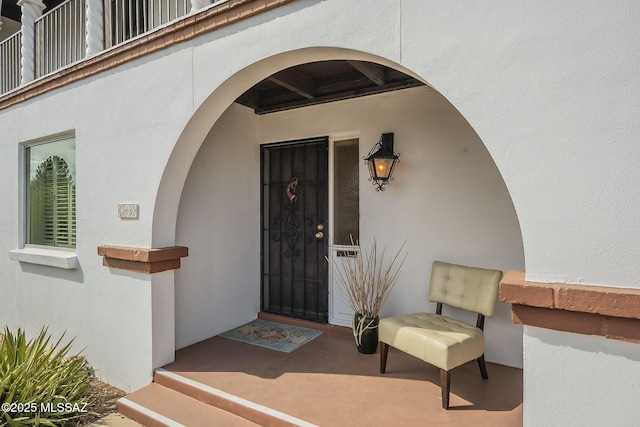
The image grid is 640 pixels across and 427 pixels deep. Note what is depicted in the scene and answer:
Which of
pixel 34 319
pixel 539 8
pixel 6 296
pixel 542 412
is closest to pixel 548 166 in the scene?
pixel 539 8

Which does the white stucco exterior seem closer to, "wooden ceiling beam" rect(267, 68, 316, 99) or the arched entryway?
the arched entryway

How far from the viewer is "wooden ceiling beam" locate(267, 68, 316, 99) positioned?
11.7 ft

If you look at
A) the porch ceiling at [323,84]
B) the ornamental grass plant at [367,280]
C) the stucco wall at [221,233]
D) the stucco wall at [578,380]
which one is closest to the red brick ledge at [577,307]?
the stucco wall at [578,380]

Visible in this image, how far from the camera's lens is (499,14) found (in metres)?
1.76

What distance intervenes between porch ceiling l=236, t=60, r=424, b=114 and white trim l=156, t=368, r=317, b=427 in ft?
9.44

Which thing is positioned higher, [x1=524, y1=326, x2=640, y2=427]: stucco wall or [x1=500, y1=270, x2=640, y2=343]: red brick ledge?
[x1=500, y1=270, x2=640, y2=343]: red brick ledge

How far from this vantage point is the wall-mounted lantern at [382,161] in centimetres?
358

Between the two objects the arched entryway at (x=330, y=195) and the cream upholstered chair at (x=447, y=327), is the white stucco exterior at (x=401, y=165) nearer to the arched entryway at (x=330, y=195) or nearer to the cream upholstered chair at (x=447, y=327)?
the arched entryway at (x=330, y=195)

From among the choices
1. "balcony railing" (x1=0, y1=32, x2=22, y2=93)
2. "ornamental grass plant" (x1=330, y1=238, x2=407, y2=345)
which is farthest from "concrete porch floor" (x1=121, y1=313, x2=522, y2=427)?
"balcony railing" (x1=0, y1=32, x2=22, y2=93)

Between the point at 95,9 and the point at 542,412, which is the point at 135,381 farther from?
the point at 95,9

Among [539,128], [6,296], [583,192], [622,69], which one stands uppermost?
[622,69]

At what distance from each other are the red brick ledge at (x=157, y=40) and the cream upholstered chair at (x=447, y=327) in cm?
261

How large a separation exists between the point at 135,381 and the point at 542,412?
323 cm

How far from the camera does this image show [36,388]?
2.80 meters
